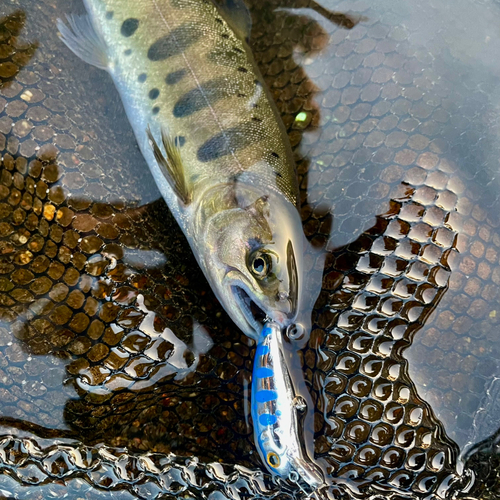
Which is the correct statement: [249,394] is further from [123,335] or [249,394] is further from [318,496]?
[123,335]

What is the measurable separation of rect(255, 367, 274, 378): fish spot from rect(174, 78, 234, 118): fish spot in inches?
41.6

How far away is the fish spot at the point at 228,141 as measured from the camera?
183 centimetres

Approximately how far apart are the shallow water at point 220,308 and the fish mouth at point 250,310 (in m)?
0.16

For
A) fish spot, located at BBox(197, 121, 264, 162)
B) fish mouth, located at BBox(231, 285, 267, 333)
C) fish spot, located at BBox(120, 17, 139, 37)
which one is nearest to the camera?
fish mouth, located at BBox(231, 285, 267, 333)

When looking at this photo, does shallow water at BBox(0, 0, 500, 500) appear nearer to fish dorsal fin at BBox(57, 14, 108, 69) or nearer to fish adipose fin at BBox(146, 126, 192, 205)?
fish dorsal fin at BBox(57, 14, 108, 69)

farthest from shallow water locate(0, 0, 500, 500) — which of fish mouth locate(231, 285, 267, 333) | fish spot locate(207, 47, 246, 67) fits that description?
fish spot locate(207, 47, 246, 67)

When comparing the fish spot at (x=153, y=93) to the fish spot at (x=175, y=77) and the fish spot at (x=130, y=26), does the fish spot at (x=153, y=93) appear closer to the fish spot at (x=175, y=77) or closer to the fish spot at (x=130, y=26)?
the fish spot at (x=175, y=77)

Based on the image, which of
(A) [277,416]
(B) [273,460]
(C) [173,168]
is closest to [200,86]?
(C) [173,168]

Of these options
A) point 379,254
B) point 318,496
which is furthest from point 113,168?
point 318,496

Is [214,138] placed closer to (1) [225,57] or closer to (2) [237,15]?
(1) [225,57]

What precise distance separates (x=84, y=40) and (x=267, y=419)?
1762mm

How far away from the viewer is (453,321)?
1746mm

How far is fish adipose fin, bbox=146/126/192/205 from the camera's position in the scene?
186cm

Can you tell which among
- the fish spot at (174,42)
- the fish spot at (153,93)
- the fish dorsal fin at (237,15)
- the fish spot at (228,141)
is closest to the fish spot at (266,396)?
the fish spot at (228,141)
